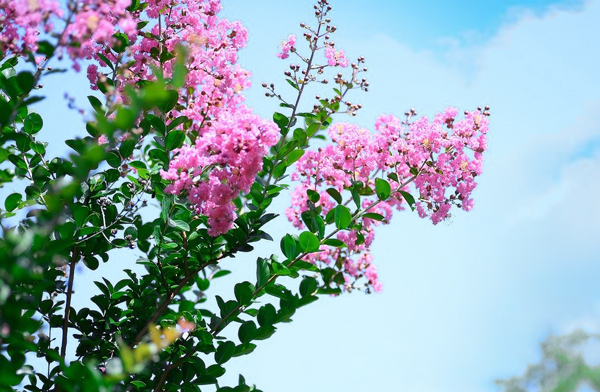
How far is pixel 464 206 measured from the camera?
3.32 meters

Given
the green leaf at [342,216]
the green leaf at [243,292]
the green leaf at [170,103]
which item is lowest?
the green leaf at [243,292]

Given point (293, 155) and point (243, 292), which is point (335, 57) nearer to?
point (293, 155)

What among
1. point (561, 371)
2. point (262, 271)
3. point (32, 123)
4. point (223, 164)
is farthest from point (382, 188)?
point (561, 371)

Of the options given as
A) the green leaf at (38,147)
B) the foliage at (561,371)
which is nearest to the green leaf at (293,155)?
the green leaf at (38,147)

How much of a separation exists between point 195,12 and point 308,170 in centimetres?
95

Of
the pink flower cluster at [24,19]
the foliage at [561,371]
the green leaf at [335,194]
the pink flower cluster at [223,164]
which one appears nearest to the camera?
the pink flower cluster at [24,19]

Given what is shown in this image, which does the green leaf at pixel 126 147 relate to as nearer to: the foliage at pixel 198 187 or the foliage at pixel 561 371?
the foliage at pixel 198 187

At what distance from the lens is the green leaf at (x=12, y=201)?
10.00ft

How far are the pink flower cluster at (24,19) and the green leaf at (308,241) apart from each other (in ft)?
4.12

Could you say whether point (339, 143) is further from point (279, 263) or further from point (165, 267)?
point (165, 267)

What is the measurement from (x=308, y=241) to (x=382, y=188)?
0.55 meters

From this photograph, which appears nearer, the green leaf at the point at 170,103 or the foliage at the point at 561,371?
the green leaf at the point at 170,103

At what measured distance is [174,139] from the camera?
2.84 m

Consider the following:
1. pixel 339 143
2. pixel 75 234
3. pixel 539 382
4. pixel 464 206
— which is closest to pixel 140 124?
pixel 75 234
